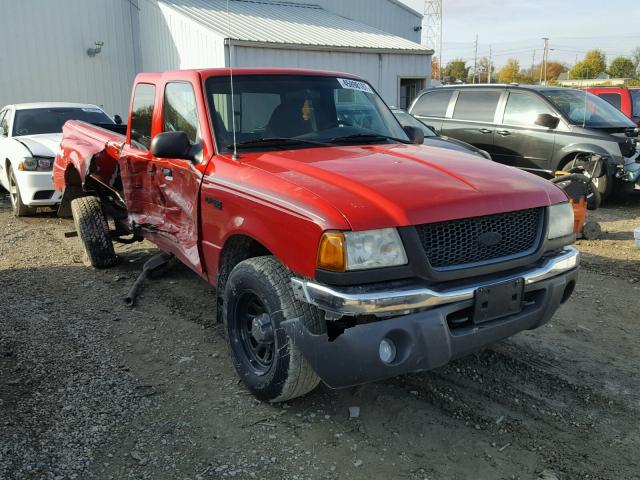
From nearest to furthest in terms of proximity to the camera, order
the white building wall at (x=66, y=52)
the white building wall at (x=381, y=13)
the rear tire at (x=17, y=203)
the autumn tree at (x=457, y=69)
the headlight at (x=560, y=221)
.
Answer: the headlight at (x=560, y=221)
the rear tire at (x=17, y=203)
the white building wall at (x=66, y=52)
the white building wall at (x=381, y=13)
the autumn tree at (x=457, y=69)

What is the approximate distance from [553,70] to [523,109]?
88.6 m

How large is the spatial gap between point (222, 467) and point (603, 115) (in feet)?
29.0

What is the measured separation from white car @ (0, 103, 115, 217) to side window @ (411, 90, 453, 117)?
5.82 m

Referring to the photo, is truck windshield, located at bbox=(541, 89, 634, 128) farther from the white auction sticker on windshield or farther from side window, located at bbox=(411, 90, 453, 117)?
the white auction sticker on windshield

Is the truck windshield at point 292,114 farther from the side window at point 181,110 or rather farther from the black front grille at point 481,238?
the black front grille at point 481,238

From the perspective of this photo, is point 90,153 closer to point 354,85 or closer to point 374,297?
point 354,85

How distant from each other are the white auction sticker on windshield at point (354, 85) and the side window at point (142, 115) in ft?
5.04

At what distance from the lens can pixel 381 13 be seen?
21203 millimetres

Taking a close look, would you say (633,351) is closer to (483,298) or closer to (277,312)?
(483,298)

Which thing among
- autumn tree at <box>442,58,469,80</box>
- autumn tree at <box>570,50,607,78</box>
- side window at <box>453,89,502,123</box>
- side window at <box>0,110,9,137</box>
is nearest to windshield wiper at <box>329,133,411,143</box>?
side window at <box>453,89,502,123</box>

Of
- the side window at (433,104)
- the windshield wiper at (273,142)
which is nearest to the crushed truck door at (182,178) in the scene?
the windshield wiper at (273,142)

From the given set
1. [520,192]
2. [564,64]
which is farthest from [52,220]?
[564,64]

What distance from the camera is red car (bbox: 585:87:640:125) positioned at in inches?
476

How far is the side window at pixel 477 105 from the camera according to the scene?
9688 mm
